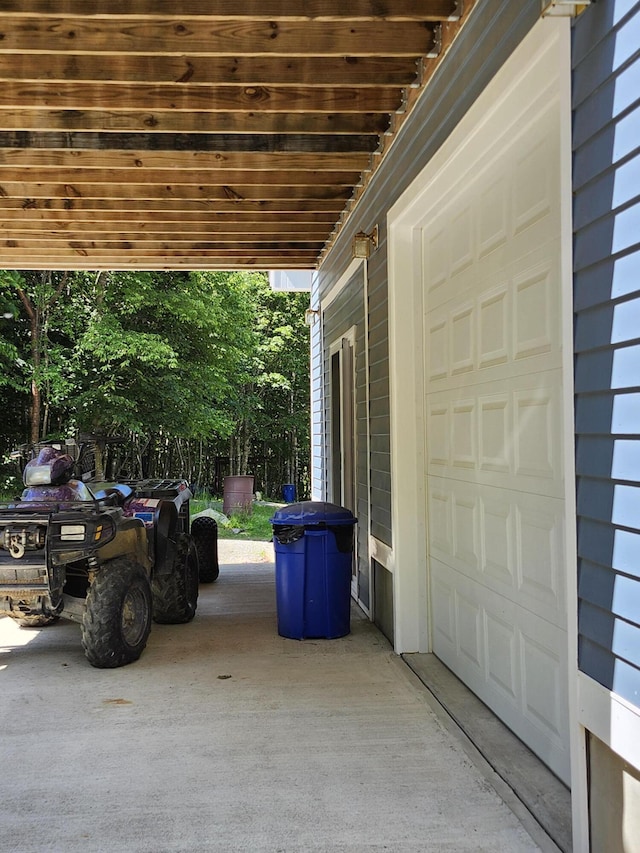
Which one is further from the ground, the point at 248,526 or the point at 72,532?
the point at 72,532

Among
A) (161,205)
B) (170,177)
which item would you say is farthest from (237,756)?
(161,205)

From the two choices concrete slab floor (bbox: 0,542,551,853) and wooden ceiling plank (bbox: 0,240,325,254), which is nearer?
concrete slab floor (bbox: 0,542,551,853)

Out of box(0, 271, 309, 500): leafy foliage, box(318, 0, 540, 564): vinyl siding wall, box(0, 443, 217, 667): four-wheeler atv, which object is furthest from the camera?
box(0, 271, 309, 500): leafy foliage

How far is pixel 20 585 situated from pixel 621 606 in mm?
3569

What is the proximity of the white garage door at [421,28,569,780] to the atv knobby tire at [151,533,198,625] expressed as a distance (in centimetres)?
213

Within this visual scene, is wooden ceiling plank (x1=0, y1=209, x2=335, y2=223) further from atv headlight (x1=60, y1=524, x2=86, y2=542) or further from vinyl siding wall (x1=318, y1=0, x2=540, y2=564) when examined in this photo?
atv headlight (x1=60, y1=524, x2=86, y2=542)

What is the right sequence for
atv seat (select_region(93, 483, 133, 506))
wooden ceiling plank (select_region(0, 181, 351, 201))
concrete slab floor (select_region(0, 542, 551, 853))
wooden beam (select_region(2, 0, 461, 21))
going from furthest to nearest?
1. wooden ceiling plank (select_region(0, 181, 351, 201))
2. atv seat (select_region(93, 483, 133, 506))
3. wooden beam (select_region(2, 0, 461, 21))
4. concrete slab floor (select_region(0, 542, 551, 853))

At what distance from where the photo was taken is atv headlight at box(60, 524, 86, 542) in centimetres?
446

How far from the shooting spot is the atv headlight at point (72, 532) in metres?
4.46

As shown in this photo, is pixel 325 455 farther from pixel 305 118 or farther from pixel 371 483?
pixel 305 118

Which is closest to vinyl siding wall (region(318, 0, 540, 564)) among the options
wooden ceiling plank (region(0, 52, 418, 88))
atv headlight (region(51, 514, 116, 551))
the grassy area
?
wooden ceiling plank (region(0, 52, 418, 88))

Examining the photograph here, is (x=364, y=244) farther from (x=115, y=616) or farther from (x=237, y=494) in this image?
(x=237, y=494)

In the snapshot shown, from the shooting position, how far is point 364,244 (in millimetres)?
5434

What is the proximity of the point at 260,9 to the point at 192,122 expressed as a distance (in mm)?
1313
